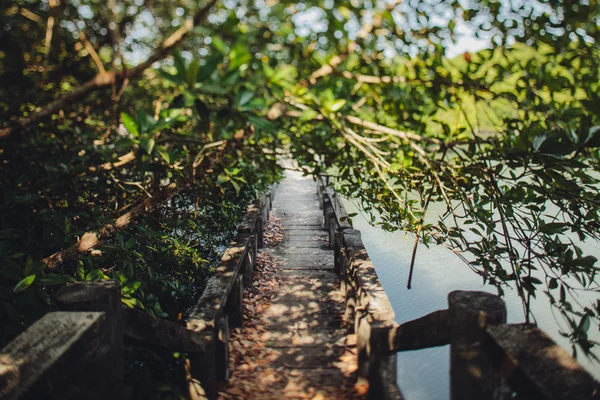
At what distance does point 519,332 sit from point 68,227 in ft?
12.5

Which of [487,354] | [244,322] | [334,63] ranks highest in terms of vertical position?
[334,63]

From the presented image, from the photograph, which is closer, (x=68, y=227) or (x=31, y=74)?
(x=68, y=227)

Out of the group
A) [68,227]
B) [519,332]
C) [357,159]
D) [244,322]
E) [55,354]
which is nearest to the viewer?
[55,354]

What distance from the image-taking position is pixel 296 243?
32.1 ft

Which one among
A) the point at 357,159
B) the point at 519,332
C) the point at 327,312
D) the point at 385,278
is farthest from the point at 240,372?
the point at 385,278

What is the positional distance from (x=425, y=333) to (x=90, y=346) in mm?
2147

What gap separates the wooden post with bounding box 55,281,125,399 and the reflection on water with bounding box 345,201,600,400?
367 centimetres

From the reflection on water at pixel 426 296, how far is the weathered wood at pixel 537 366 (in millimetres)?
3152

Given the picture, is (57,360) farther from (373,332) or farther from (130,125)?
(373,332)

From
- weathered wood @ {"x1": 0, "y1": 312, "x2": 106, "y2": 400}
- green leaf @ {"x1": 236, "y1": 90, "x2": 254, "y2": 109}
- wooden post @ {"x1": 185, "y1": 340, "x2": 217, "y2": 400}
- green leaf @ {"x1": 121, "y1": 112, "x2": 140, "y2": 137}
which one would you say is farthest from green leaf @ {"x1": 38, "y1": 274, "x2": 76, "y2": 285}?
green leaf @ {"x1": 236, "y1": 90, "x2": 254, "y2": 109}

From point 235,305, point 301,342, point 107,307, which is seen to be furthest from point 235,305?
point 107,307

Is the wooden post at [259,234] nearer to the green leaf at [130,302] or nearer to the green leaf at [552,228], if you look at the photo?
the green leaf at [130,302]

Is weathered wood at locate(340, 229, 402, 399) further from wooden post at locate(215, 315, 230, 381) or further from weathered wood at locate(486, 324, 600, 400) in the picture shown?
weathered wood at locate(486, 324, 600, 400)

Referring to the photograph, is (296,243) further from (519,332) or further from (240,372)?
(519,332)
